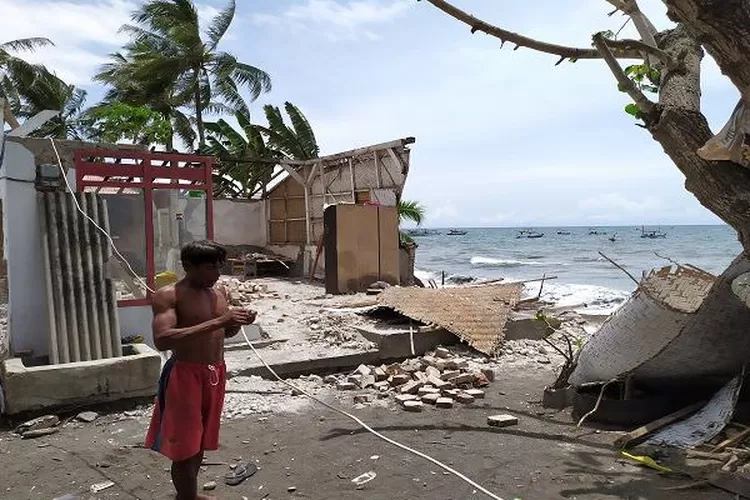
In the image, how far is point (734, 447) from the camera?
166 inches

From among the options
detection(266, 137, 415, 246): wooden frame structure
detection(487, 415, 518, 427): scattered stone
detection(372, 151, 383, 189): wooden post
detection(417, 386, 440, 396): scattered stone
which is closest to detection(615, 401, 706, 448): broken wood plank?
detection(487, 415, 518, 427): scattered stone

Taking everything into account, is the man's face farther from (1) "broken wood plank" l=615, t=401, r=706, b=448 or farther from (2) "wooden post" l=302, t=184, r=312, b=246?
(2) "wooden post" l=302, t=184, r=312, b=246

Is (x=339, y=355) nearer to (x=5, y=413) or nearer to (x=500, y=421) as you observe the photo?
(x=500, y=421)

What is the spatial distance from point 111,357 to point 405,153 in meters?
7.97

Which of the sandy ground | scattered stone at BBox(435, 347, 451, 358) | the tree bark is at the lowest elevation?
the sandy ground

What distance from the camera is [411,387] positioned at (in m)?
5.96

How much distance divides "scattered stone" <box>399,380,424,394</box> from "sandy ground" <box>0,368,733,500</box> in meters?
0.39

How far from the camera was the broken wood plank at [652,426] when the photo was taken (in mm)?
4492

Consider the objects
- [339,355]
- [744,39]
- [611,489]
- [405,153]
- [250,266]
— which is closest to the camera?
[744,39]

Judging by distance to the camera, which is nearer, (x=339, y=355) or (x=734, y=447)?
(x=734, y=447)

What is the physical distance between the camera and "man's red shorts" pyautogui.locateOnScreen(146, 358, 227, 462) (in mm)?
3178

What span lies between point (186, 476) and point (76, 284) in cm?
331

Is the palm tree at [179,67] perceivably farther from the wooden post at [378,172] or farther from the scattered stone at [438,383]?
the scattered stone at [438,383]

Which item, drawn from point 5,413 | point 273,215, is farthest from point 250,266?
point 5,413
